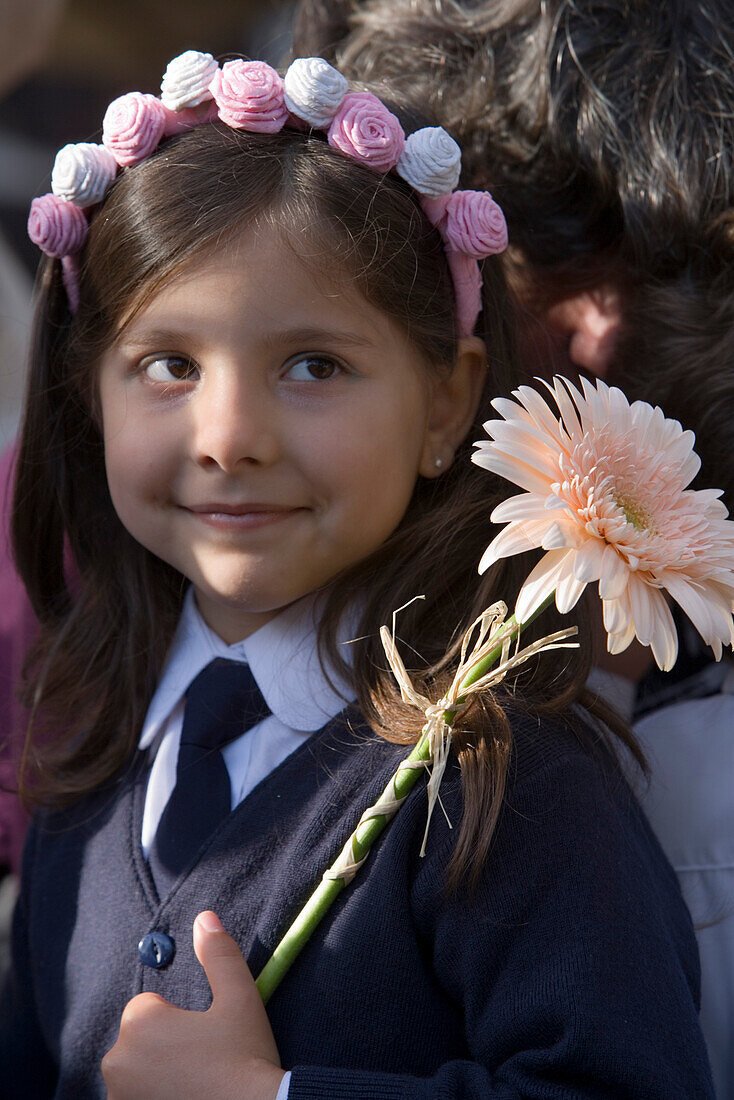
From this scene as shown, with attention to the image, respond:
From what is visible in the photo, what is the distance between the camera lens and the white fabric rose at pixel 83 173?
1375mm

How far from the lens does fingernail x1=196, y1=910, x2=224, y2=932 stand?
124 cm

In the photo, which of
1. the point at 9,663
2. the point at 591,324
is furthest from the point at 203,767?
the point at 591,324

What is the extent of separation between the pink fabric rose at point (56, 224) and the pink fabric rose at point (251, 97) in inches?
10.0

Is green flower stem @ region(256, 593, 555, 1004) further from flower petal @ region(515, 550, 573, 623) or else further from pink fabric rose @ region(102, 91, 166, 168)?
pink fabric rose @ region(102, 91, 166, 168)

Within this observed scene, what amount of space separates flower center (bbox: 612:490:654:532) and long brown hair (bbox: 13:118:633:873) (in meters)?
0.29

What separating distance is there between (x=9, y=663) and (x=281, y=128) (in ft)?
4.05

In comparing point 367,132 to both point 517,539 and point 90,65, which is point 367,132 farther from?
point 90,65

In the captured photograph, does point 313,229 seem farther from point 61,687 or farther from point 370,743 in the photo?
point 61,687

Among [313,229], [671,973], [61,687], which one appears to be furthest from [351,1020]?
[313,229]

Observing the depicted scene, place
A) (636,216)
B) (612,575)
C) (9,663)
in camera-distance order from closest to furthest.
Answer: (612,575), (636,216), (9,663)

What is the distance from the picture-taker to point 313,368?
4.18 feet

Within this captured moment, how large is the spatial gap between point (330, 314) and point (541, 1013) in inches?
31.5

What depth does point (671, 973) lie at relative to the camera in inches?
45.4

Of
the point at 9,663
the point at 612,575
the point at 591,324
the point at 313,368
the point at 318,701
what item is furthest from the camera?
the point at 9,663
